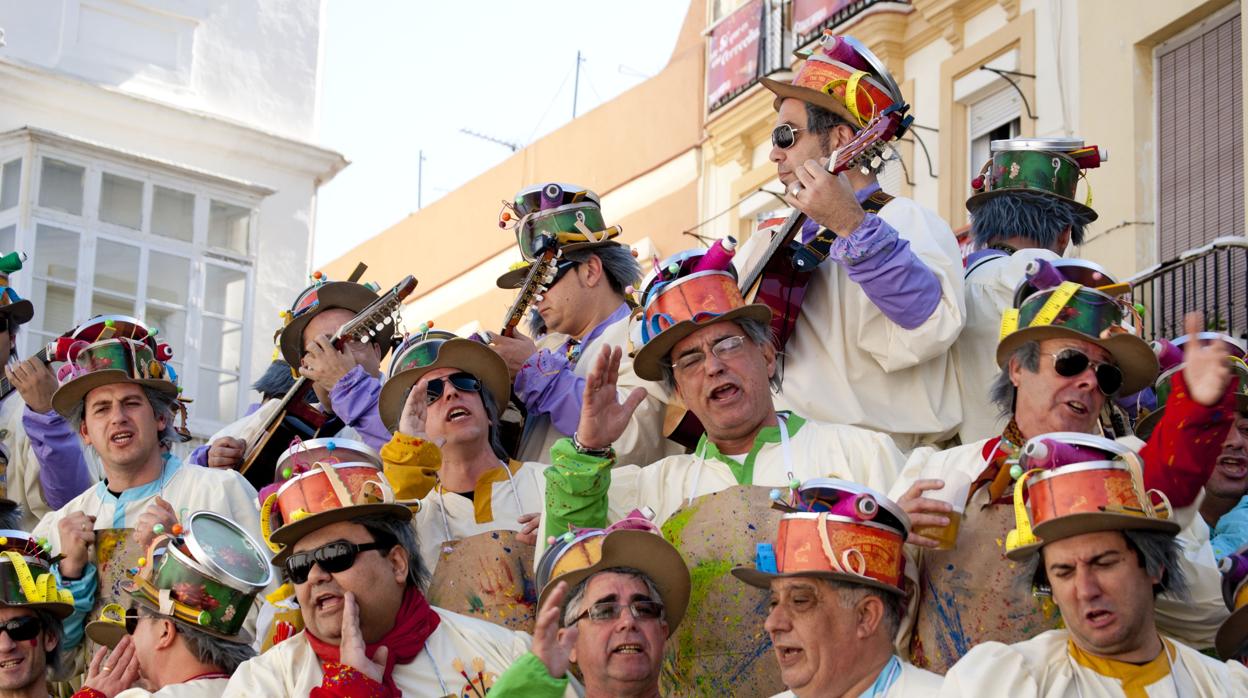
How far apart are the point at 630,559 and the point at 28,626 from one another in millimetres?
2695

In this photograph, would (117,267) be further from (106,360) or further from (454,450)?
(454,450)

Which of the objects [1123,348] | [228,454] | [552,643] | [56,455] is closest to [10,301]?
[56,455]

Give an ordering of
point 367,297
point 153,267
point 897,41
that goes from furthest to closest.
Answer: point 897,41 < point 153,267 < point 367,297

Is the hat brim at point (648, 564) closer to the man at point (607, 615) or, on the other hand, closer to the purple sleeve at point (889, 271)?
the man at point (607, 615)

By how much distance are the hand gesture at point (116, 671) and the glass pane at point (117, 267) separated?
10.2m

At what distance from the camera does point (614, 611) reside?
20.9 ft

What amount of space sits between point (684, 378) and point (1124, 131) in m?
9.92

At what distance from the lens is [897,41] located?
19.6m

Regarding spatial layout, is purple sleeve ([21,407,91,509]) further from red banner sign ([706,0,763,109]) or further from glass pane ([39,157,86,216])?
red banner sign ([706,0,763,109])

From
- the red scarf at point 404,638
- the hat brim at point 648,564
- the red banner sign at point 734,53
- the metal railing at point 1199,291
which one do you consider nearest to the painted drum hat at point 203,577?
the red scarf at point 404,638

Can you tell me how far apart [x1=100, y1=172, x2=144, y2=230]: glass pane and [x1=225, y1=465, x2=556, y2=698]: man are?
1108 centimetres

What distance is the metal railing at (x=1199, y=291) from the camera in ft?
47.0

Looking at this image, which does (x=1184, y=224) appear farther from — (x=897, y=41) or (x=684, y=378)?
(x=684, y=378)

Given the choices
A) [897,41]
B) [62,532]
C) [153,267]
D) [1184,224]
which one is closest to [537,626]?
[62,532]
